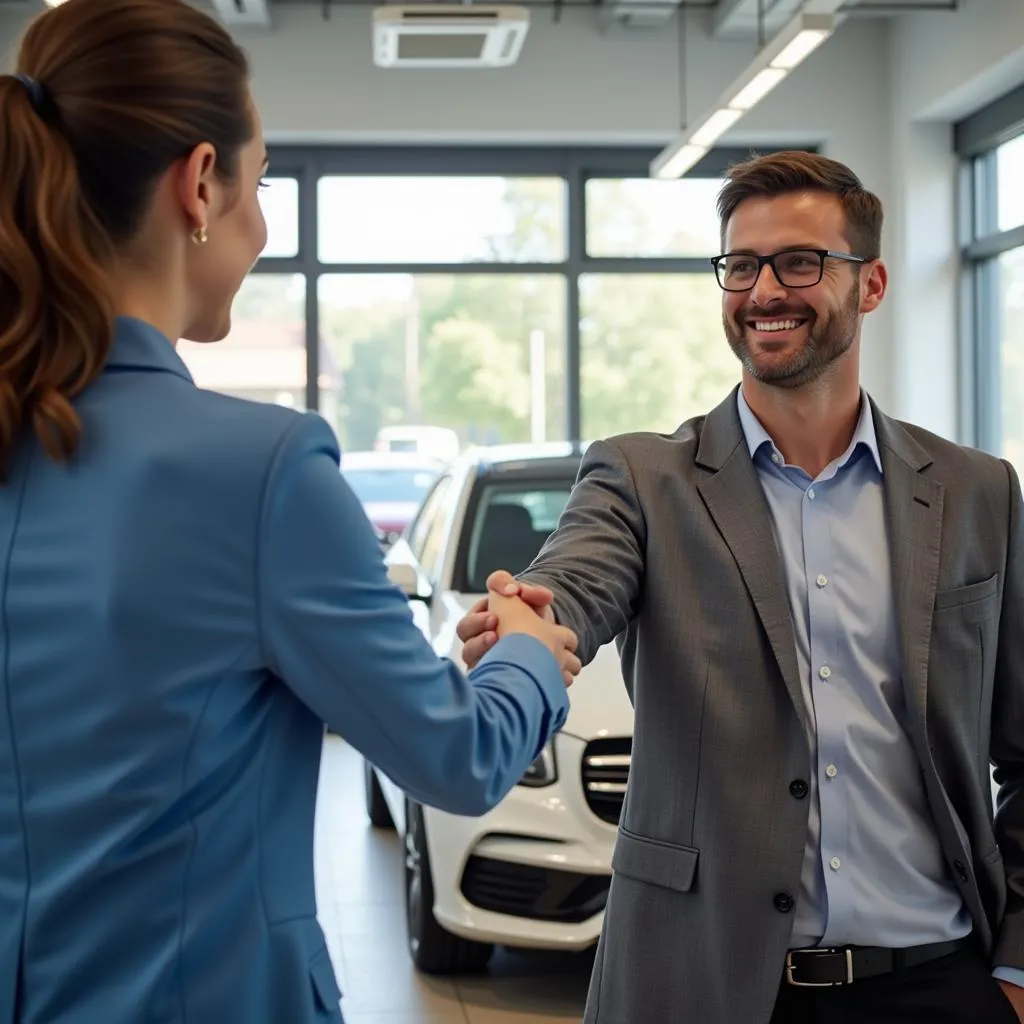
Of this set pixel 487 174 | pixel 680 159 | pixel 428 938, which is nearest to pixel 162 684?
pixel 428 938

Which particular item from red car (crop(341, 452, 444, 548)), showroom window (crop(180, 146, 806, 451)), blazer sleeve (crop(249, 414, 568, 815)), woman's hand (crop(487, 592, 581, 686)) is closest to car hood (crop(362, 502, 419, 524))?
red car (crop(341, 452, 444, 548))

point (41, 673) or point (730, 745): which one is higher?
point (41, 673)

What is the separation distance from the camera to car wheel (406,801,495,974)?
4422 millimetres

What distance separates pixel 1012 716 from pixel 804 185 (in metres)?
0.73

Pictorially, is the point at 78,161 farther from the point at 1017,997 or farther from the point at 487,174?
the point at 487,174

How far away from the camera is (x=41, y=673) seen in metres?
1.14

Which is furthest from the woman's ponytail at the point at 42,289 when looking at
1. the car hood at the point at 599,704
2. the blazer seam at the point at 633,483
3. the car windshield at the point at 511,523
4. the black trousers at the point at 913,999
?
the car windshield at the point at 511,523

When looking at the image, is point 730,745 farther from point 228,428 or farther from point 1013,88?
point 1013,88

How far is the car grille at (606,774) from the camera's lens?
4.01 metres

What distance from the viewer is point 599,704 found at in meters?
4.17

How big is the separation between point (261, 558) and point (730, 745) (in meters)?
0.83

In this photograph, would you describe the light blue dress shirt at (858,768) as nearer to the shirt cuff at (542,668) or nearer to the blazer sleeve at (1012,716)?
the blazer sleeve at (1012,716)

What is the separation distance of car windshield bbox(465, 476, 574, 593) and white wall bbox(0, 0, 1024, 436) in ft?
18.3

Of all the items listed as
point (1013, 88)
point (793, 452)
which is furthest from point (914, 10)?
point (793, 452)
